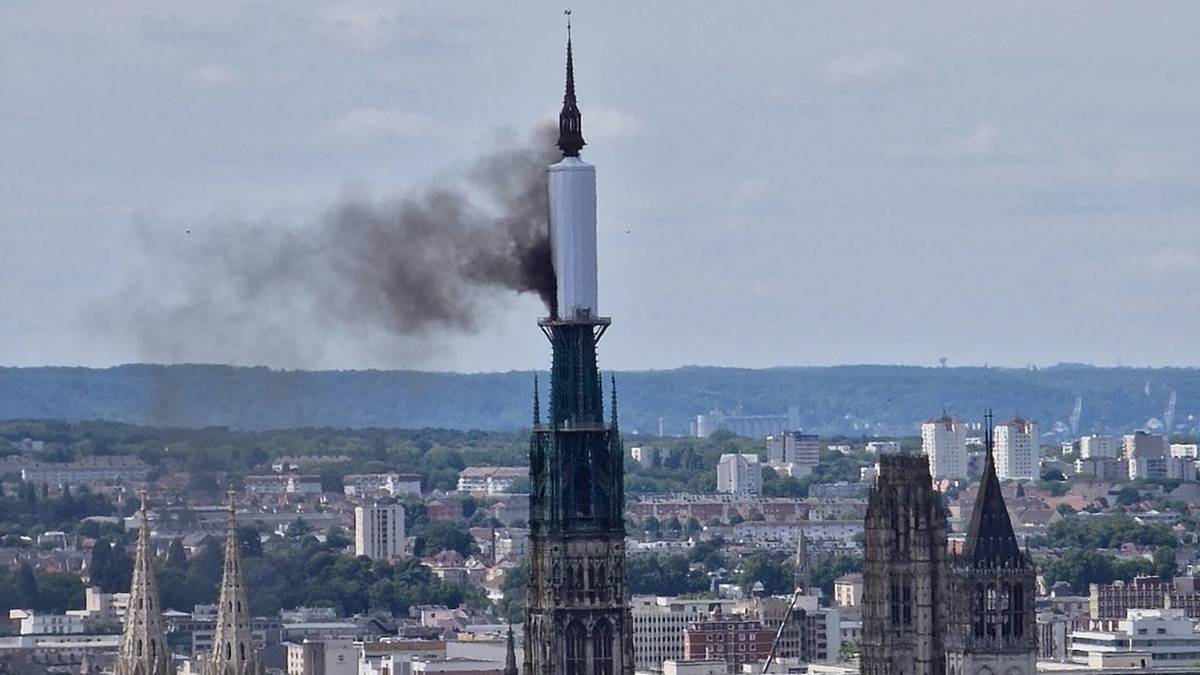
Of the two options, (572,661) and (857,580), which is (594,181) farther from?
(857,580)

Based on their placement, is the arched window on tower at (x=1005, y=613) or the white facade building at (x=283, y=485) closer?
the arched window on tower at (x=1005, y=613)

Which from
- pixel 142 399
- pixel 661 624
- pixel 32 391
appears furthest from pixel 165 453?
pixel 32 391

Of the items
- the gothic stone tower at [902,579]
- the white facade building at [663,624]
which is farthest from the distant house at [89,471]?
the gothic stone tower at [902,579]

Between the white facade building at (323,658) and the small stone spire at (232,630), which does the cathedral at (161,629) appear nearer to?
the small stone spire at (232,630)

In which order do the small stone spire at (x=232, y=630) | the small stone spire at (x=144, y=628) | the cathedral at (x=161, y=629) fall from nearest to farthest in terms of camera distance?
1. the small stone spire at (x=232, y=630)
2. the cathedral at (x=161, y=629)
3. the small stone spire at (x=144, y=628)

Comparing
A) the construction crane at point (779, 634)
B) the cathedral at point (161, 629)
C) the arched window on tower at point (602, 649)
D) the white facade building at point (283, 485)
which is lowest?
the arched window on tower at point (602, 649)

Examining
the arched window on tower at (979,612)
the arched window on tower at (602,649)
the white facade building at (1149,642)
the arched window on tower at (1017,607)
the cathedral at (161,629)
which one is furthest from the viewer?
the white facade building at (1149,642)

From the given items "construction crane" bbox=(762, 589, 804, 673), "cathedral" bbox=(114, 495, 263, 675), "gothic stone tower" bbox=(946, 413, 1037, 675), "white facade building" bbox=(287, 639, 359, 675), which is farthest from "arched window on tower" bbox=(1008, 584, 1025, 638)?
"construction crane" bbox=(762, 589, 804, 673)
